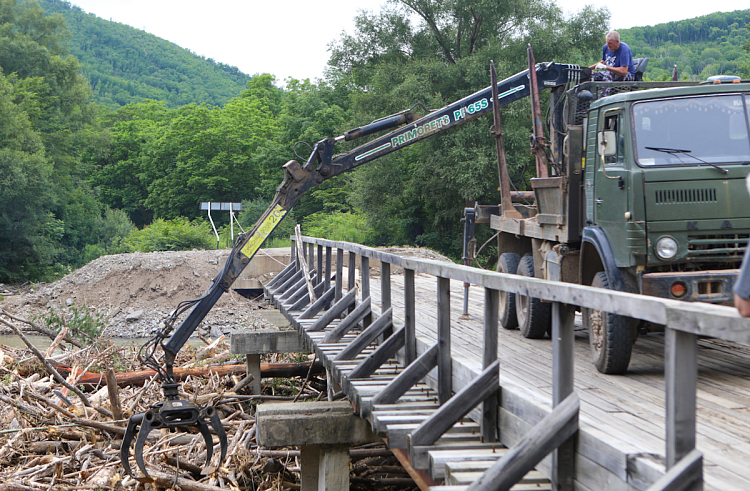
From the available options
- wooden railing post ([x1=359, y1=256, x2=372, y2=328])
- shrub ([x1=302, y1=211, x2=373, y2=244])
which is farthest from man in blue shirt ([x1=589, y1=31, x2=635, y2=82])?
shrub ([x1=302, y1=211, x2=373, y2=244])

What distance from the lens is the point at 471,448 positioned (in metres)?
4.52

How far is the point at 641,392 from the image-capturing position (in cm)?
476

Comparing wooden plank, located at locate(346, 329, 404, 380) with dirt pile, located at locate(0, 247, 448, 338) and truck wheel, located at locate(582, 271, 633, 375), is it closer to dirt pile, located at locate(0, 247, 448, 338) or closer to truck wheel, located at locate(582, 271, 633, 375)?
truck wheel, located at locate(582, 271, 633, 375)

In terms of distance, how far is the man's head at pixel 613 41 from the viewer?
7.69 m

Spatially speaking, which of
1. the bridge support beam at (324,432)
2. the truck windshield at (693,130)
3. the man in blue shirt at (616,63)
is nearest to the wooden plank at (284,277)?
the bridge support beam at (324,432)

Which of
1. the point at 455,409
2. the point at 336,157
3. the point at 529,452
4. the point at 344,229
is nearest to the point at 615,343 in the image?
the point at 455,409

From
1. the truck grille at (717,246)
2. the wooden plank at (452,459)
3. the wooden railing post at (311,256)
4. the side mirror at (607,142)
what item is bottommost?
the wooden plank at (452,459)

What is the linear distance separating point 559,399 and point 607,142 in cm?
286

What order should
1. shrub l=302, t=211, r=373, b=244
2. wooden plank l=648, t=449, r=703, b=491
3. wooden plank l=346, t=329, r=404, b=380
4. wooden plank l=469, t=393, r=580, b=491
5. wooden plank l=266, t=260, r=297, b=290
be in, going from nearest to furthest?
wooden plank l=648, t=449, r=703, b=491
wooden plank l=469, t=393, r=580, b=491
wooden plank l=346, t=329, r=404, b=380
wooden plank l=266, t=260, r=297, b=290
shrub l=302, t=211, r=373, b=244

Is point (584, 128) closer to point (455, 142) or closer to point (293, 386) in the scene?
point (293, 386)

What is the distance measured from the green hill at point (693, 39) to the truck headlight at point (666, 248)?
67.5 metres

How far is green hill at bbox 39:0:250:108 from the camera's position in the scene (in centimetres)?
12700

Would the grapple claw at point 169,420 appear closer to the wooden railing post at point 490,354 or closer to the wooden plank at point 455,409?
the wooden plank at point 455,409

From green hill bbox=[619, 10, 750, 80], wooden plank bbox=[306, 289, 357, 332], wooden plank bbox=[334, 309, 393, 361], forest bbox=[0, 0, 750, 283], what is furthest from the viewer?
green hill bbox=[619, 10, 750, 80]
